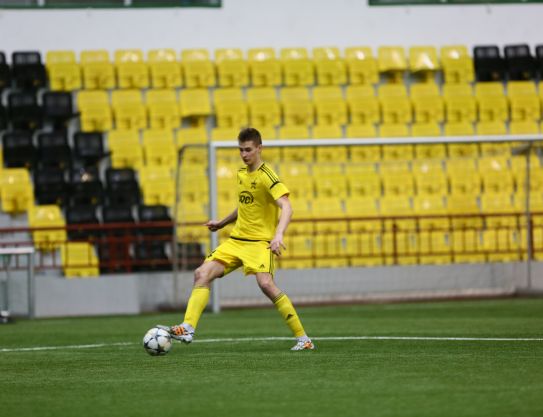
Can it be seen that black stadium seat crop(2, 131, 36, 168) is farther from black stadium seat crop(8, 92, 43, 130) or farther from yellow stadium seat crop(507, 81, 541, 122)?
yellow stadium seat crop(507, 81, 541, 122)

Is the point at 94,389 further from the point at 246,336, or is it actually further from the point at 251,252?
the point at 246,336

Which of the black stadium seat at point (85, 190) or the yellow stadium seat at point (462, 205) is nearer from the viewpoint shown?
the yellow stadium seat at point (462, 205)

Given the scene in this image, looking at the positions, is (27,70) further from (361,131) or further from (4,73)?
(361,131)

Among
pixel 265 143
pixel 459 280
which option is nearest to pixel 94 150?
pixel 265 143

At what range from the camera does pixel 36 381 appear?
28.0ft

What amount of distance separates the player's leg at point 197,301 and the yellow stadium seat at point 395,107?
48.9 ft

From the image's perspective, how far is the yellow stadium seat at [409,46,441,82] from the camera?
25.9 metres

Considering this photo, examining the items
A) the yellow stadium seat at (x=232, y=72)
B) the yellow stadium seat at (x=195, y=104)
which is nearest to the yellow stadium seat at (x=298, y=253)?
the yellow stadium seat at (x=195, y=104)

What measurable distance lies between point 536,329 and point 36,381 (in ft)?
20.8

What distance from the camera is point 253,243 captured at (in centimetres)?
1052

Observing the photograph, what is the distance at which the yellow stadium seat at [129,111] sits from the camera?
23.8 metres

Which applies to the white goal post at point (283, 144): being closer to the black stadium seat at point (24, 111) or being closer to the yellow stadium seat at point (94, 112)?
the yellow stadium seat at point (94, 112)

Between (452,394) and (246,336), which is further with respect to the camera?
(246,336)

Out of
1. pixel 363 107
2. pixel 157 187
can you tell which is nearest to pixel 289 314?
pixel 157 187
